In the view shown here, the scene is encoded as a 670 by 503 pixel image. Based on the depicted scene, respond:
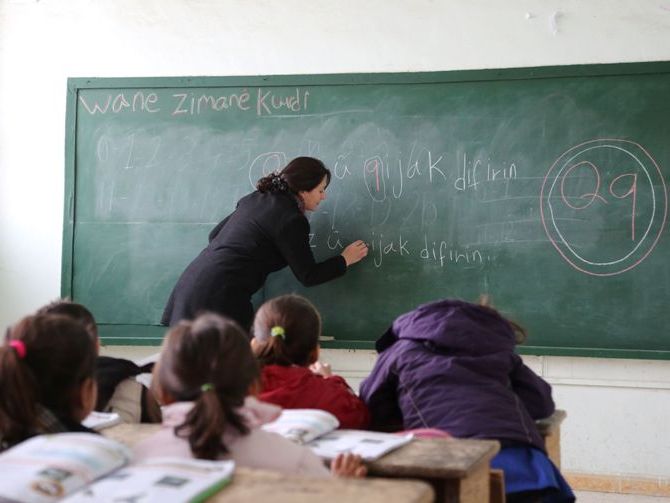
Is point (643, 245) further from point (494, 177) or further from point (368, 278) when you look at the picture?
point (368, 278)

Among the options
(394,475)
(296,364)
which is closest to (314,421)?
(394,475)

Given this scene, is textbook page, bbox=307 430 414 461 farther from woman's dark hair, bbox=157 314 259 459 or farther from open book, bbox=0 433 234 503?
open book, bbox=0 433 234 503

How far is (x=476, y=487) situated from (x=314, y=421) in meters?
0.37

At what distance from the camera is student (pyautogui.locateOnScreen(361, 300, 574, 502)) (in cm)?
236

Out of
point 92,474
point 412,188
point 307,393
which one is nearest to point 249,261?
point 412,188

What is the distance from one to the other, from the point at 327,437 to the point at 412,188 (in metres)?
2.45

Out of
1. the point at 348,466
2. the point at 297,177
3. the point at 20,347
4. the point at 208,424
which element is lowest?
the point at 348,466

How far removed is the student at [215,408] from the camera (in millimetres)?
1589

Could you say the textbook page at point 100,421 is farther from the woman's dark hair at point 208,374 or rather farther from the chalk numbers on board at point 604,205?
the chalk numbers on board at point 604,205

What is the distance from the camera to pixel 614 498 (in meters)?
4.13

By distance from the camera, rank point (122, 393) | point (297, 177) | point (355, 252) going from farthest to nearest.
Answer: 1. point (355, 252)
2. point (297, 177)
3. point (122, 393)

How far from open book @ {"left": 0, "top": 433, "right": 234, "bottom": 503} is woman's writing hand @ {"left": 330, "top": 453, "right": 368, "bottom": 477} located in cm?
44

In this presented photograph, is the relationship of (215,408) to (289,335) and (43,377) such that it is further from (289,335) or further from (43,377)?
(289,335)

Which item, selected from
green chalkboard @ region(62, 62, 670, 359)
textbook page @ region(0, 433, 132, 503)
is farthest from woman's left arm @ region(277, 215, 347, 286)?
textbook page @ region(0, 433, 132, 503)
